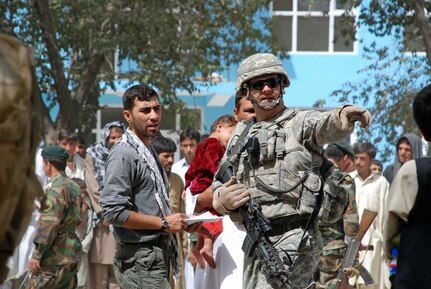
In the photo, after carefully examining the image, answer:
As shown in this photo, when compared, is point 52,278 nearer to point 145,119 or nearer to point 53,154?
point 53,154

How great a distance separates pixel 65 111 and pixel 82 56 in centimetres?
159

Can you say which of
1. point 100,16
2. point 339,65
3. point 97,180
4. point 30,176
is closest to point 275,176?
point 30,176

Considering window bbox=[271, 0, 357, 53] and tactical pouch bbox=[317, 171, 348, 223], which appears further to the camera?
window bbox=[271, 0, 357, 53]

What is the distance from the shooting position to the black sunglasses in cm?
635

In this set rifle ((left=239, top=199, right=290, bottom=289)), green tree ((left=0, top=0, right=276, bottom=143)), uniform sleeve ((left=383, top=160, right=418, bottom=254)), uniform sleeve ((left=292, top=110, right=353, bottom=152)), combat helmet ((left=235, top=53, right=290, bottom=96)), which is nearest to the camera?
uniform sleeve ((left=383, top=160, right=418, bottom=254))

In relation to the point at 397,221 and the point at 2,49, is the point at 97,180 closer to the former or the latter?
the point at 397,221

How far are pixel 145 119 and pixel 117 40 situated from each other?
8691 millimetres

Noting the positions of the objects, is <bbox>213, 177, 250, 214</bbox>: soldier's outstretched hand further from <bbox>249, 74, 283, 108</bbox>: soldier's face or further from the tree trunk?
the tree trunk

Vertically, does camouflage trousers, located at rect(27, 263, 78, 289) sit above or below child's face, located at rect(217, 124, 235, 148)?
below

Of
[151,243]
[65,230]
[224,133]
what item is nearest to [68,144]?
[65,230]

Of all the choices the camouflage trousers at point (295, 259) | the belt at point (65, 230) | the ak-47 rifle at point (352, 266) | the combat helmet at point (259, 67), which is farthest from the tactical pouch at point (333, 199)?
the belt at point (65, 230)

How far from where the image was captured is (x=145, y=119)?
23.3ft

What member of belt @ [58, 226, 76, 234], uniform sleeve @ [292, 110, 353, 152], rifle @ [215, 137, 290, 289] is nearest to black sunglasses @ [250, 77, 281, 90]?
uniform sleeve @ [292, 110, 353, 152]

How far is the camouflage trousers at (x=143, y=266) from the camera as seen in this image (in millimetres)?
6691
